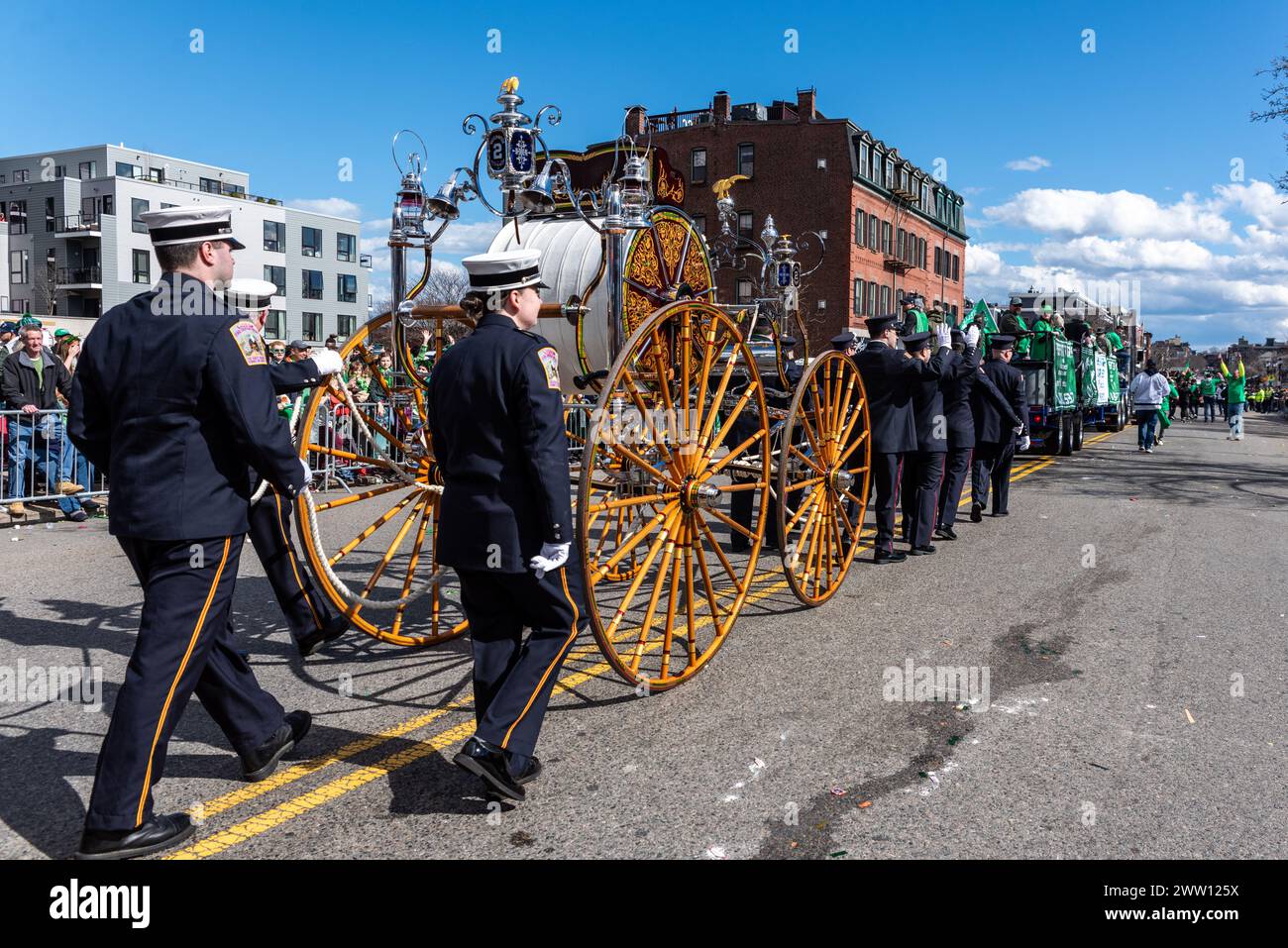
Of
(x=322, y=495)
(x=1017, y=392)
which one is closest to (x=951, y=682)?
(x=1017, y=392)

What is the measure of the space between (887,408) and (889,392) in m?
0.13

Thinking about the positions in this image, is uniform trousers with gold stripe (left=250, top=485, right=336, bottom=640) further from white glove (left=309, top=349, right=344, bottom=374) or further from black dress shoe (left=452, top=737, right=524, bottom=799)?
black dress shoe (left=452, top=737, right=524, bottom=799)

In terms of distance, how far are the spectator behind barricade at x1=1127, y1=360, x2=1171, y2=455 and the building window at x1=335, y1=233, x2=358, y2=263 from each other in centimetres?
5025

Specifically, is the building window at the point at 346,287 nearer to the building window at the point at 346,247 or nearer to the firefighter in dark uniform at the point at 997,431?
the building window at the point at 346,247

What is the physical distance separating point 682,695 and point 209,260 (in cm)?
294

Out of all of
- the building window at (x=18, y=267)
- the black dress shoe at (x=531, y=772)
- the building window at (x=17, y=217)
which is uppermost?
the building window at (x=17, y=217)

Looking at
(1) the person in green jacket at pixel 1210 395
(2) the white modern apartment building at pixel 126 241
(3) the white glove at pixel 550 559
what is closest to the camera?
(3) the white glove at pixel 550 559

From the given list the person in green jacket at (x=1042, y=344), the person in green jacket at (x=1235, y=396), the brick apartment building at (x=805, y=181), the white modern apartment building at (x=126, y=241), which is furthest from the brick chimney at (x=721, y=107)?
the person in green jacket at (x=1042, y=344)

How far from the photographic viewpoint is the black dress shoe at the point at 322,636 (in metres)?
5.71

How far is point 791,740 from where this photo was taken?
4.54 meters

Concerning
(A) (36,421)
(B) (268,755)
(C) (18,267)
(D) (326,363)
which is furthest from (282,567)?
(C) (18,267)

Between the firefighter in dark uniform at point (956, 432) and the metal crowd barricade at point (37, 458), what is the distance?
27.6 ft

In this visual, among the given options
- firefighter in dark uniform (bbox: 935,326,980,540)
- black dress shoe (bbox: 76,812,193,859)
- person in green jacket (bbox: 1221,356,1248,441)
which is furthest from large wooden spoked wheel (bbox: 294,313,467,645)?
person in green jacket (bbox: 1221,356,1248,441)
